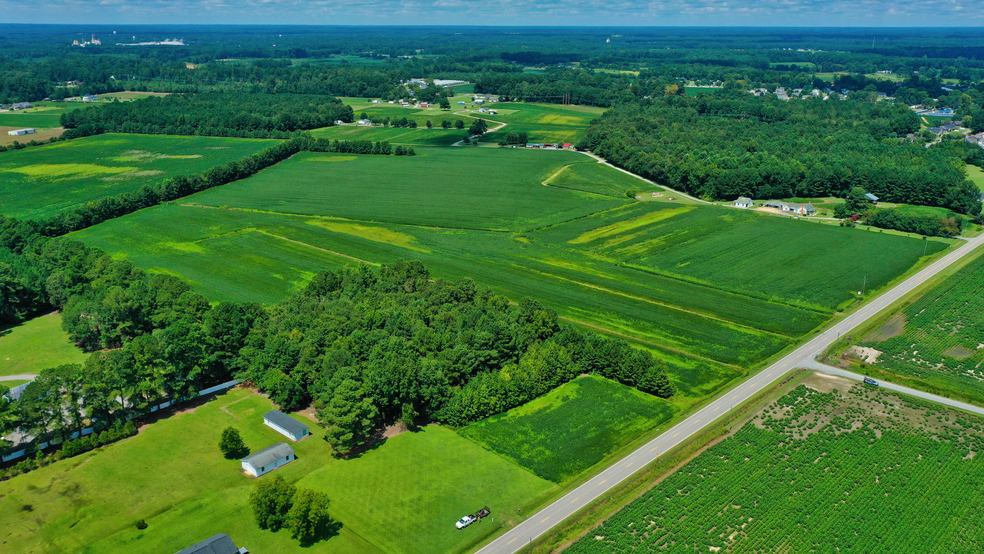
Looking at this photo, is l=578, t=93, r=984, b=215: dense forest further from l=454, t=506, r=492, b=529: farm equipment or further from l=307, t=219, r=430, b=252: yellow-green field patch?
l=454, t=506, r=492, b=529: farm equipment

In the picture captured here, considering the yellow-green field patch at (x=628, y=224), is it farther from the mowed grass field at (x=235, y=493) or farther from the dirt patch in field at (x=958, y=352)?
the mowed grass field at (x=235, y=493)

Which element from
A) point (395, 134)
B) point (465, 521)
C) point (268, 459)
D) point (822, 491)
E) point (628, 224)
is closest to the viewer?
point (465, 521)

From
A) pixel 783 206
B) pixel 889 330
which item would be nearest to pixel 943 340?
pixel 889 330

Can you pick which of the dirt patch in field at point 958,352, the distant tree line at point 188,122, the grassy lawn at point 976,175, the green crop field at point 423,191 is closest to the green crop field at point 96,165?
the distant tree line at point 188,122

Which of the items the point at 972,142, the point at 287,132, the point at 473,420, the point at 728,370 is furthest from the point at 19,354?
the point at 972,142

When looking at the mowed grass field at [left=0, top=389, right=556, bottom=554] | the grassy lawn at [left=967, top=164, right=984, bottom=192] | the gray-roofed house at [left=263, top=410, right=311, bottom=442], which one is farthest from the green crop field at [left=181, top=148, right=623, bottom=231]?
the grassy lawn at [left=967, top=164, right=984, bottom=192]

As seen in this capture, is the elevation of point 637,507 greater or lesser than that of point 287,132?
lesser

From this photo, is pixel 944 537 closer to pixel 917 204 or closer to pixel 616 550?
pixel 616 550

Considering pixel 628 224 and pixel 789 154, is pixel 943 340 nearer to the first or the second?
pixel 628 224
